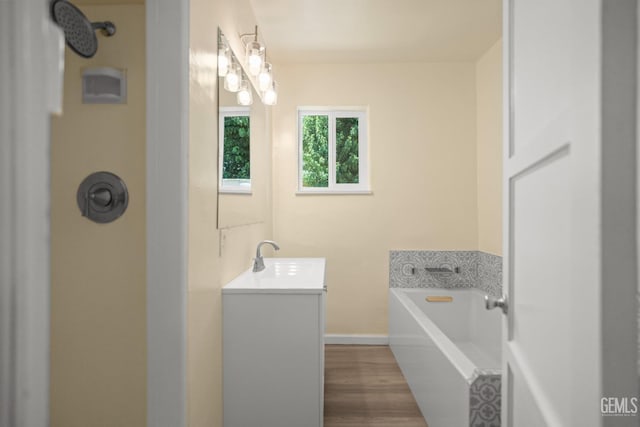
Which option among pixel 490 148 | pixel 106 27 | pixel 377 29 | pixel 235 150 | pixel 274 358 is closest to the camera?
pixel 106 27

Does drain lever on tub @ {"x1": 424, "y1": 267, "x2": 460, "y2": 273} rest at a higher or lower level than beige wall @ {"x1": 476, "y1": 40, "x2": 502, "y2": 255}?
lower

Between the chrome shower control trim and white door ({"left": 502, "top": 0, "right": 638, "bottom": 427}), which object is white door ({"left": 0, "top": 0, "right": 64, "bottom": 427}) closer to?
white door ({"left": 502, "top": 0, "right": 638, "bottom": 427})

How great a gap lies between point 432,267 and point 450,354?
1.61 metres

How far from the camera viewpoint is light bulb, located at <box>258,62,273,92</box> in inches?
91.4

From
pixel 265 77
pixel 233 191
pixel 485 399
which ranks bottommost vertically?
pixel 485 399

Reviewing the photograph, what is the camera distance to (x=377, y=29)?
2.76m

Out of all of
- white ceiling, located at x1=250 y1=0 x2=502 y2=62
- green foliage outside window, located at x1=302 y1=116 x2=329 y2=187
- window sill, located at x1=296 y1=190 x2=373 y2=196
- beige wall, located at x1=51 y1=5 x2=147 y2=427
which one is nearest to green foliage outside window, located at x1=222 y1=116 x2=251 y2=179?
beige wall, located at x1=51 y1=5 x2=147 y2=427

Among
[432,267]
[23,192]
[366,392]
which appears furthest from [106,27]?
[432,267]

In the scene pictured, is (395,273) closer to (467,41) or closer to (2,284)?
(467,41)

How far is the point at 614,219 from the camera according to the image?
0.56 meters

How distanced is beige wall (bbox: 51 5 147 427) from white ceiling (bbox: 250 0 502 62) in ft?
4.61

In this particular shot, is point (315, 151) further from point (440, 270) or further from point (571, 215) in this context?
point (571, 215)

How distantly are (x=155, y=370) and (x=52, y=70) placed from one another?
4.05ft

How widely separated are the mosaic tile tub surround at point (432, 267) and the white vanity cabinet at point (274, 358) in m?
1.78
